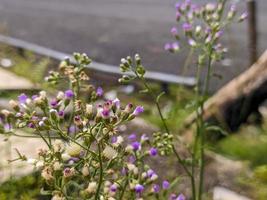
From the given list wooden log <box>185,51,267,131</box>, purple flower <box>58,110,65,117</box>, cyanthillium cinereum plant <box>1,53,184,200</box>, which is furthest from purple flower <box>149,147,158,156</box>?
wooden log <box>185,51,267,131</box>

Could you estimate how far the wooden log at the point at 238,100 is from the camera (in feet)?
21.3

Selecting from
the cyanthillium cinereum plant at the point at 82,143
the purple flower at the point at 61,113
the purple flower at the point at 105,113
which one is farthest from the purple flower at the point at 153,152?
the purple flower at the point at 105,113

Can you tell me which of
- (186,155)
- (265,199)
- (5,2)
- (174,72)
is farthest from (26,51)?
(5,2)

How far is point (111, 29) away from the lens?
45.8 ft

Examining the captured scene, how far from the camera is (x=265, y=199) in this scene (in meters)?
4.81

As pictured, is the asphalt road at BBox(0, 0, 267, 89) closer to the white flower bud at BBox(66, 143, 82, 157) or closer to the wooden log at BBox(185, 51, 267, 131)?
the wooden log at BBox(185, 51, 267, 131)

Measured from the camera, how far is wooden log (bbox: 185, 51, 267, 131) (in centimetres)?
649

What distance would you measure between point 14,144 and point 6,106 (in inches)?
42.9

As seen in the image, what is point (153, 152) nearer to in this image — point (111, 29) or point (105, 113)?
point (105, 113)

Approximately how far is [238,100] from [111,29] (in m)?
7.52

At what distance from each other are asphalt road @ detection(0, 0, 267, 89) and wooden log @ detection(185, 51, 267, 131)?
279 cm

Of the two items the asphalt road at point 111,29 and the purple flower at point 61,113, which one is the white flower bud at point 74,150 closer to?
the purple flower at point 61,113

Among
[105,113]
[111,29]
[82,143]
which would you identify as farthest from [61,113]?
[111,29]

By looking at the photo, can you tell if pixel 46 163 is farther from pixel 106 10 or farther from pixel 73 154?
pixel 106 10
